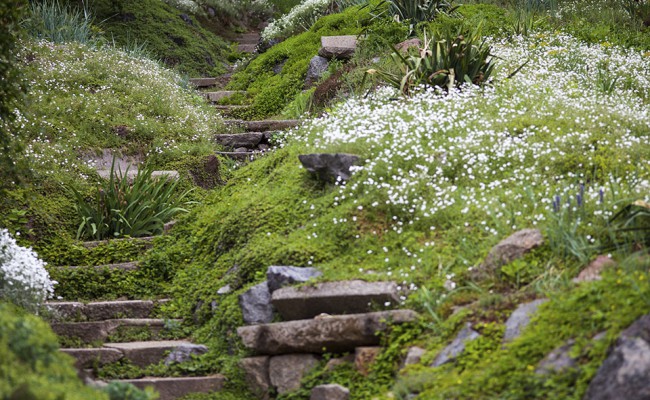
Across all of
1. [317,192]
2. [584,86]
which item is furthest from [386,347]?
[584,86]

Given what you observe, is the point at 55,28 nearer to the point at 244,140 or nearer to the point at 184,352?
the point at 244,140

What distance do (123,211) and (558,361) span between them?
603 centimetres

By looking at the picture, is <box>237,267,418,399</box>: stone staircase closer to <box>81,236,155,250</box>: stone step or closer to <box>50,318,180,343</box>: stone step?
<box>50,318,180,343</box>: stone step

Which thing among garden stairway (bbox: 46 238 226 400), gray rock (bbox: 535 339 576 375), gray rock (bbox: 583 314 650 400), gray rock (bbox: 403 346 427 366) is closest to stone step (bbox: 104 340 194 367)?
garden stairway (bbox: 46 238 226 400)

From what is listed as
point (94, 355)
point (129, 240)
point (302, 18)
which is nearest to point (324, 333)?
point (94, 355)

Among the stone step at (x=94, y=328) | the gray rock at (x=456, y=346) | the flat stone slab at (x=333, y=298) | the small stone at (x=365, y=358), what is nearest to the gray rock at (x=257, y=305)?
the flat stone slab at (x=333, y=298)

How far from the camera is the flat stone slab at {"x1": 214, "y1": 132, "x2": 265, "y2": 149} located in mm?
11867

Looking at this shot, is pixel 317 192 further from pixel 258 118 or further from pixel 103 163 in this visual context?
pixel 258 118

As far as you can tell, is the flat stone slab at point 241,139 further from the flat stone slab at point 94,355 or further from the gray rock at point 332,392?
the gray rock at point 332,392

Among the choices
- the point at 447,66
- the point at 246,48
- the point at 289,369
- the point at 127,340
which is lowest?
the point at 246,48

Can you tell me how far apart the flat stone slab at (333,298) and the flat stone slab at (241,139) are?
18.5 feet

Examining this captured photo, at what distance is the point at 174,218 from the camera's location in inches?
385

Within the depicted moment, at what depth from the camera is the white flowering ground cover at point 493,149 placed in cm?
671

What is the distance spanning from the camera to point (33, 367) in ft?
13.5
